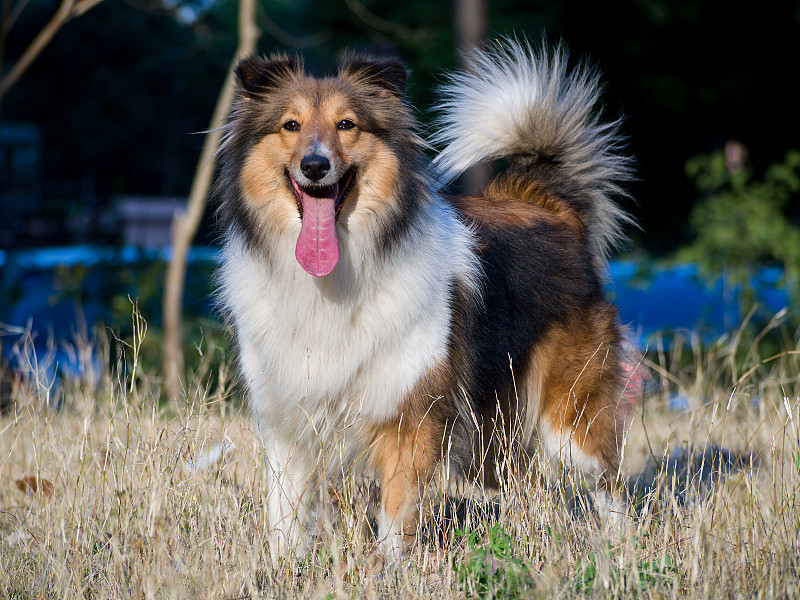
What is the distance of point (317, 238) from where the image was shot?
134 inches

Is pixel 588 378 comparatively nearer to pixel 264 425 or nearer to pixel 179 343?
pixel 264 425

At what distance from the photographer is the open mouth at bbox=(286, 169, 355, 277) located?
11.1 feet

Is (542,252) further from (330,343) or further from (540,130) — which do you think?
(330,343)

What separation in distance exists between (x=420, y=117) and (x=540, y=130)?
1.26m

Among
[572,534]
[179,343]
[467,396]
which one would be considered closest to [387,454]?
[467,396]

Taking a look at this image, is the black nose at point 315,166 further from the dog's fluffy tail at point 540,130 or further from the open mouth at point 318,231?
the dog's fluffy tail at point 540,130

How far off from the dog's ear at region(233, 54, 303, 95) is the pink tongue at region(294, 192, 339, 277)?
0.59 metres

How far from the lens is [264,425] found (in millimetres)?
3625

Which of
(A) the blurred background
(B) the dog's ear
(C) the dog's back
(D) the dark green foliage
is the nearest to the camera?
(B) the dog's ear

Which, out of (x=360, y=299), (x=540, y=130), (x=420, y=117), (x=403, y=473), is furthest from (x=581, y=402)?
(x=420, y=117)

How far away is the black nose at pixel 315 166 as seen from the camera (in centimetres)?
327

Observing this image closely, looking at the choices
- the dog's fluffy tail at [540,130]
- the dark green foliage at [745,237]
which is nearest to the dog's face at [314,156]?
the dog's fluffy tail at [540,130]

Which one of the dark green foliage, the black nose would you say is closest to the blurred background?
the dark green foliage

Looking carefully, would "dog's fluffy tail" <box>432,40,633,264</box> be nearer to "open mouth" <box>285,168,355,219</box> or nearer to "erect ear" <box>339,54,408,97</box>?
"erect ear" <box>339,54,408,97</box>
